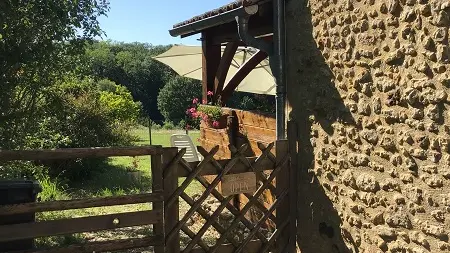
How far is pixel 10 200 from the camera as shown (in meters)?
4.23

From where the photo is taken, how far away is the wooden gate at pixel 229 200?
4.29 metres

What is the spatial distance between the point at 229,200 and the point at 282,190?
2.26 ft

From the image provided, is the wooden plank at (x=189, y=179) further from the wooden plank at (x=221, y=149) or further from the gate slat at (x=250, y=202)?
the wooden plank at (x=221, y=149)

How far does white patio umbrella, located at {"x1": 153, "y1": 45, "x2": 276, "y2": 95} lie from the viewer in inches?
346

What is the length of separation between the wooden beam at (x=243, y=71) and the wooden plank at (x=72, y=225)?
3.87m

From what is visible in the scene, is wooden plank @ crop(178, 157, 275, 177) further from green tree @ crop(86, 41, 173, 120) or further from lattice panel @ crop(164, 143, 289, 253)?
green tree @ crop(86, 41, 173, 120)

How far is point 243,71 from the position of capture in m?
7.86

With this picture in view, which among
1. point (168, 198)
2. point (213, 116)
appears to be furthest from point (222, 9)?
point (168, 198)

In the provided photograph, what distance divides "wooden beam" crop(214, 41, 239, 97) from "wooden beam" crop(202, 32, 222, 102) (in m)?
0.29

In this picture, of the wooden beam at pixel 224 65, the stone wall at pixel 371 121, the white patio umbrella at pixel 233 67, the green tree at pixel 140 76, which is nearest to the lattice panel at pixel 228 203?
the stone wall at pixel 371 121

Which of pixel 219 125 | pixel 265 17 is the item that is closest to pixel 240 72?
pixel 219 125

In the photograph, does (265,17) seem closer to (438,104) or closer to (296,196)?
(296,196)

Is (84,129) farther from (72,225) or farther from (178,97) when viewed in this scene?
(178,97)

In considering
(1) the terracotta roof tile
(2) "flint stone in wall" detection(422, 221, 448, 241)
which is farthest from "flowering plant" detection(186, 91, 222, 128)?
(2) "flint stone in wall" detection(422, 221, 448, 241)
